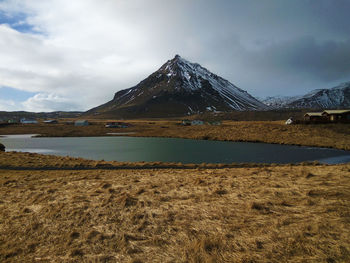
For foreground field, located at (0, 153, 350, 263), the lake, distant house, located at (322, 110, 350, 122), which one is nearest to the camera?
foreground field, located at (0, 153, 350, 263)

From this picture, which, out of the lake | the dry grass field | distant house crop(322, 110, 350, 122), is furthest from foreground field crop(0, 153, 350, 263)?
distant house crop(322, 110, 350, 122)

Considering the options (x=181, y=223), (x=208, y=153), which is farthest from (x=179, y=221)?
(x=208, y=153)

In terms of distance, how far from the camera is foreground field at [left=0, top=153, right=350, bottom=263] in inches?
261

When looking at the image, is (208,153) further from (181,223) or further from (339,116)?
(339,116)

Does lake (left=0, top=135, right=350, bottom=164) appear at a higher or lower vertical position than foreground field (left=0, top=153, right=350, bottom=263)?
lower

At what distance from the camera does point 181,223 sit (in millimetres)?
8617

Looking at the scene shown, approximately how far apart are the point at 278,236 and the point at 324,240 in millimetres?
1367

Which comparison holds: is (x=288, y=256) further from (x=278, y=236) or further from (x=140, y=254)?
(x=140, y=254)

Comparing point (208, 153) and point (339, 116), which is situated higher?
point (339, 116)

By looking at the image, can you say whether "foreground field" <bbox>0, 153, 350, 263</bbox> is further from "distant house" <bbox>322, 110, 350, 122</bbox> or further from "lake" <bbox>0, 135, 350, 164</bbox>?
"distant house" <bbox>322, 110, 350, 122</bbox>

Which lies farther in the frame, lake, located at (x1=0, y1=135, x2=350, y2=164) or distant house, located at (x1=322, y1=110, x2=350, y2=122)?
distant house, located at (x1=322, y1=110, x2=350, y2=122)

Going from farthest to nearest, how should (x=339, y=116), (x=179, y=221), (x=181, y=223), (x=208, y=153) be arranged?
1. (x=339, y=116)
2. (x=208, y=153)
3. (x=179, y=221)
4. (x=181, y=223)

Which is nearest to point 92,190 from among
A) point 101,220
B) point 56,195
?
point 56,195

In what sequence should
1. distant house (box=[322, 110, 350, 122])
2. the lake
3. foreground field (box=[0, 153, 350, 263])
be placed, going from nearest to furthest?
foreground field (box=[0, 153, 350, 263])
the lake
distant house (box=[322, 110, 350, 122])
